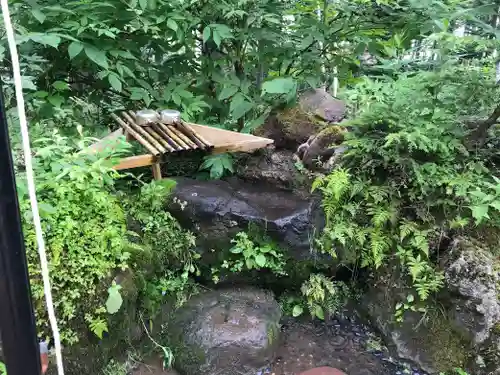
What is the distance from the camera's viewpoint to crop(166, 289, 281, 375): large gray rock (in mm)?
2986

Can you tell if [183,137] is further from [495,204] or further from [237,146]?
[495,204]

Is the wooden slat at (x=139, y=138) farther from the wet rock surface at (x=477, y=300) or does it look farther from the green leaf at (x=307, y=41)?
the wet rock surface at (x=477, y=300)

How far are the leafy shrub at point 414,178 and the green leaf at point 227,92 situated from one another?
1.02 metres

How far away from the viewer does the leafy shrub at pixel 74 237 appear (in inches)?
91.4

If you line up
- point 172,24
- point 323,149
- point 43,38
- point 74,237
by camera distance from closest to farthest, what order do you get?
point 74,237
point 43,38
point 172,24
point 323,149

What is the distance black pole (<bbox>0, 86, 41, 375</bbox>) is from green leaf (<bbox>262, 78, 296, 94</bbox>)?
2.75 metres

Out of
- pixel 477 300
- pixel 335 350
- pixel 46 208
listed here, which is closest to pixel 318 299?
pixel 335 350

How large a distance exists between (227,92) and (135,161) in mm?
1026

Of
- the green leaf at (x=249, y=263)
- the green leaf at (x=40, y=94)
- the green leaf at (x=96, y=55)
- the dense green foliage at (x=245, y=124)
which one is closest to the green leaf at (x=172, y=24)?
the dense green foliage at (x=245, y=124)

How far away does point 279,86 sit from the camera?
11.3 feet

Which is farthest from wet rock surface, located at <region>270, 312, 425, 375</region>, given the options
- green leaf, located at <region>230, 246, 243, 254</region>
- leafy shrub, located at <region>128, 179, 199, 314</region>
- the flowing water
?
leafy shrub, located at <region>128, 179, 199, 314</region>

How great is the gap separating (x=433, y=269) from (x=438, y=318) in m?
0.34

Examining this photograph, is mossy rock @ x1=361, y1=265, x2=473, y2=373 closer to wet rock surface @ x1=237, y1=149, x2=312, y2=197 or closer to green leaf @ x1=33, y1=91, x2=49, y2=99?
wet rock surface @ x1=237, y1=149, x2=312, y2=197

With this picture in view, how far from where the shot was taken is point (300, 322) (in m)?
3.45
